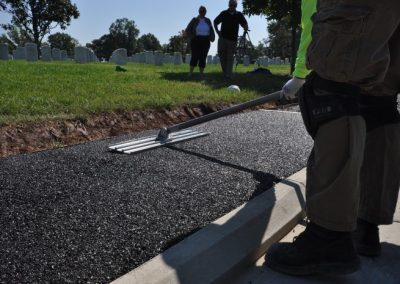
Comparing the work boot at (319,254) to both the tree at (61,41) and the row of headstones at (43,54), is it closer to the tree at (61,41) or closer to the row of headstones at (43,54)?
the row of headstones at (43,54)

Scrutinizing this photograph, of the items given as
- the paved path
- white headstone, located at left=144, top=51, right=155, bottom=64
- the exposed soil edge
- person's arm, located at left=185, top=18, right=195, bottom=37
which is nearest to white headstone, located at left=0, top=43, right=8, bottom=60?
white headstone, located at left=144, top=51, right=155, bottom=64

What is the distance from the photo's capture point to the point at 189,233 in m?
1.99

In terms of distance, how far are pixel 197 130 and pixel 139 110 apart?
91 cm

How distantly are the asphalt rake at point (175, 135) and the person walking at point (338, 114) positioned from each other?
1203 mm

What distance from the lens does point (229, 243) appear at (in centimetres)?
188

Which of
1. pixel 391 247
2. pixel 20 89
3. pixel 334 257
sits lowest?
pixel 391 247

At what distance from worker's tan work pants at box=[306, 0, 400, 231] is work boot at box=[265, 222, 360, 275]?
0.17ft

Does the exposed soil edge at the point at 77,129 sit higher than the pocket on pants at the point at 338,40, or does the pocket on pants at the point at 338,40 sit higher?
the pocket on pants at the point at 338,40

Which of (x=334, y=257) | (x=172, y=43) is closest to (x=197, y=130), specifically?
(x=334, y=257)

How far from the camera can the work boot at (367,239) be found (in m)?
1.96

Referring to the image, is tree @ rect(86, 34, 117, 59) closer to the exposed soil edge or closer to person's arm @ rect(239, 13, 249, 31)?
person's arm @ rect(239, 13, 249, 31)

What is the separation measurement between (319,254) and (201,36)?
826 centimetres

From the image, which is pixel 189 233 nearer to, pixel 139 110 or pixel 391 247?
pixel 391 247

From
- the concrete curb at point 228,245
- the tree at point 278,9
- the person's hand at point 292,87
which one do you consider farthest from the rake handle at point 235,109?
the tree at point 278,9
